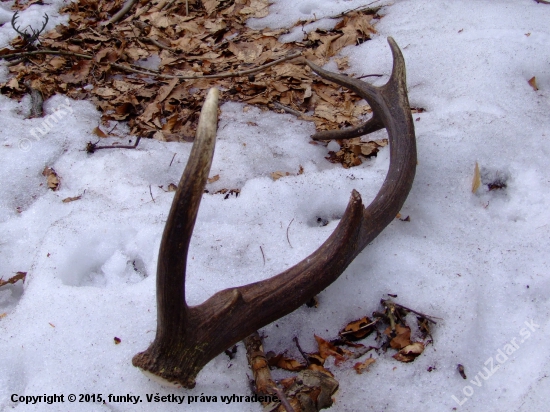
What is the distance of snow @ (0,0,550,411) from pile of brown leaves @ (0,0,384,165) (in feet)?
0.68

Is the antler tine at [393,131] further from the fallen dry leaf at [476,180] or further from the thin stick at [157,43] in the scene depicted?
the thin stick at [157,43]

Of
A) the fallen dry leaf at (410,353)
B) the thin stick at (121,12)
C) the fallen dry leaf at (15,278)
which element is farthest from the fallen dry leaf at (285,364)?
the thin stick at (121,12)

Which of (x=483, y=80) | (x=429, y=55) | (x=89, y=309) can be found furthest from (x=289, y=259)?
(x=429, y=55)

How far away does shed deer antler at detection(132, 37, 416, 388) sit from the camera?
126 centimetres

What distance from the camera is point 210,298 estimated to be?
1618 mm

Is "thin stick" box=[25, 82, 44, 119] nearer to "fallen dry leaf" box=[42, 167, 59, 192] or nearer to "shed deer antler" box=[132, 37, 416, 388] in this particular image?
"fallen dry leaf" box=[42, 167, 59, 192]

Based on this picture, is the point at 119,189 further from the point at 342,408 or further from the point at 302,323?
the point at 342,408

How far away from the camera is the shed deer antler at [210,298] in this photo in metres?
1.26

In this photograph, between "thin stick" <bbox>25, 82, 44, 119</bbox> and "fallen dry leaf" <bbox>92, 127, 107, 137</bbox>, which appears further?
"thin stick" <bbox>25, 82, 44, 119</bbox>

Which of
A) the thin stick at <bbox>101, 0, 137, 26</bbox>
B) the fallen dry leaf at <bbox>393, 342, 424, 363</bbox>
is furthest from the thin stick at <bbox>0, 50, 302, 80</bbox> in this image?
the fallen dry leaf at <bbox>393, 342, 424, 363</bbox>

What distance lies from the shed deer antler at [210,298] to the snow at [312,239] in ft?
0.51

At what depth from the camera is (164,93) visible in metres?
3.17

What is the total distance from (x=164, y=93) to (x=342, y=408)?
7.59ft

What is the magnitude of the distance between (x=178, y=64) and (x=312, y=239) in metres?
2.02
